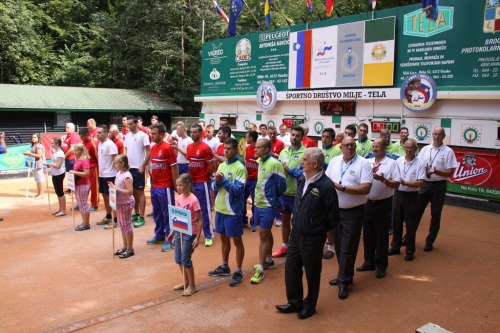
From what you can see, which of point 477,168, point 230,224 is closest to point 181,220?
point 230,224

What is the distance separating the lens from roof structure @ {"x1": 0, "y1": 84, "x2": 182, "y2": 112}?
18938 millimetres

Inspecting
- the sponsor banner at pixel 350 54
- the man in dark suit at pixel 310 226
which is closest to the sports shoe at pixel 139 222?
the man in dark suit at pixel 310 226

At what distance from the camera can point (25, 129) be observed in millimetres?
19375

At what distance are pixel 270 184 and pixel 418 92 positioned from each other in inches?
250

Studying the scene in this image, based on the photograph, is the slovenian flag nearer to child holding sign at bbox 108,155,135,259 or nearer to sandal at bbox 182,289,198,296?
child holding sign at bbox 108,155,135,259

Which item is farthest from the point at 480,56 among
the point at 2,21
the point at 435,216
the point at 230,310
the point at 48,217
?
the point at 2,21

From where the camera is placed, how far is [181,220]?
16.3ft

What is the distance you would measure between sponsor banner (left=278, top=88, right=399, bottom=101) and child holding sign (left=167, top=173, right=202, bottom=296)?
23.7ft

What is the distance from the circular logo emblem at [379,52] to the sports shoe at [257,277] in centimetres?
757

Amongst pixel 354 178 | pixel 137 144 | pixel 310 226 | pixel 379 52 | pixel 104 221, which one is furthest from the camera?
pixel 379 52

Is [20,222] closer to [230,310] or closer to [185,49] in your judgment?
[230,310]

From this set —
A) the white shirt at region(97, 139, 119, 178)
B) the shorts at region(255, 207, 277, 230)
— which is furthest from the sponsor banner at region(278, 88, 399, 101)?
the shorts at region(255, 207, 277, 230)

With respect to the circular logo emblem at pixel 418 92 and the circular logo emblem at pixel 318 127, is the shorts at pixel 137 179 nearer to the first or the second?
the circular logo emblem at pixel 318 127

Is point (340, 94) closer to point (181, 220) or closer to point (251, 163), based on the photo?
point (251, 163)
